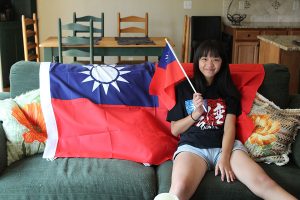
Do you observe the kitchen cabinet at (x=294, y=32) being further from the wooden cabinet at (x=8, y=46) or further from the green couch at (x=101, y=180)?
the wooden cabinet at (x=8, y=46)

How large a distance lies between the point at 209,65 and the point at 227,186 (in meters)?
0.67

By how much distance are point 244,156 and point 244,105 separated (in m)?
0.37

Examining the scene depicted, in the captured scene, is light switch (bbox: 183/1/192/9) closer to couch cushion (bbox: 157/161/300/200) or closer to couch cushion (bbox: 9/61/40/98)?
couch cushion (bbox: 9/61/40/98)

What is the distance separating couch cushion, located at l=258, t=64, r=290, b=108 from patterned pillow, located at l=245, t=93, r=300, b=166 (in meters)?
0.16

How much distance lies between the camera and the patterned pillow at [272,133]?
2.02m

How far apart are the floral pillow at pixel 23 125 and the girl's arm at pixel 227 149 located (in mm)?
982

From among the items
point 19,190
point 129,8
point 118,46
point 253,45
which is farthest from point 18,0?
point 19,190

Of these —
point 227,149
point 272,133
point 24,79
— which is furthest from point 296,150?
point 24,79

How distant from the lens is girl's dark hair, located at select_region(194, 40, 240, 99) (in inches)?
82.3

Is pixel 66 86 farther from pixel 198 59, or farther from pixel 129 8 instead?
pixel 129 8

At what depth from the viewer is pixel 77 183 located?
1.80 m

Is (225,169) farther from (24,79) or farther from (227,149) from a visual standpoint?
(24,79)

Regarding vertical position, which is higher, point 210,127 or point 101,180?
point 210,127

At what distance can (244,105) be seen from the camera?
2.16 meters
